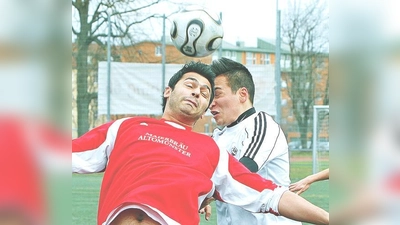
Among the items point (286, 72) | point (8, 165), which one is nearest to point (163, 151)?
point (8, 165)

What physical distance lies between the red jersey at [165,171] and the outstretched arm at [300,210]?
0.03 metres

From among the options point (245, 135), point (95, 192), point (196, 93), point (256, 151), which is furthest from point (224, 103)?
point (95, 192)

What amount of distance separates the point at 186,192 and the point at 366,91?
1714 mm

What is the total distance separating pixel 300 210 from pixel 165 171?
21.7 inches

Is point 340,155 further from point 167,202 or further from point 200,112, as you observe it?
point 200,112

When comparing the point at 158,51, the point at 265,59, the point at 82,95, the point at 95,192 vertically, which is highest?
the point at 158,51

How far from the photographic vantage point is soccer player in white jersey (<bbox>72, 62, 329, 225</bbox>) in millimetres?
2561

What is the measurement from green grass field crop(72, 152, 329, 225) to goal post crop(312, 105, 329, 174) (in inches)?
11.2

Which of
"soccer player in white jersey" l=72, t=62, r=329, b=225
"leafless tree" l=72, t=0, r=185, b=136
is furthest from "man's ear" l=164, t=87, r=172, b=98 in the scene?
"leafless tree" l=72, t=0, r=185, b=136

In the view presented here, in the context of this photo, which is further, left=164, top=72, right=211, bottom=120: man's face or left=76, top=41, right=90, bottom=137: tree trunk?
left=76, top=41, right=90, bottom=137: tree trunk

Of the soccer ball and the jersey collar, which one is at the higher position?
the soccer ball

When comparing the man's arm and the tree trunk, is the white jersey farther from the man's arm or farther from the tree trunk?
the tree trunk

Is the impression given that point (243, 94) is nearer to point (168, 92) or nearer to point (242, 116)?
point (242, 116)

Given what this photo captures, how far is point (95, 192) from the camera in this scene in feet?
35.3
